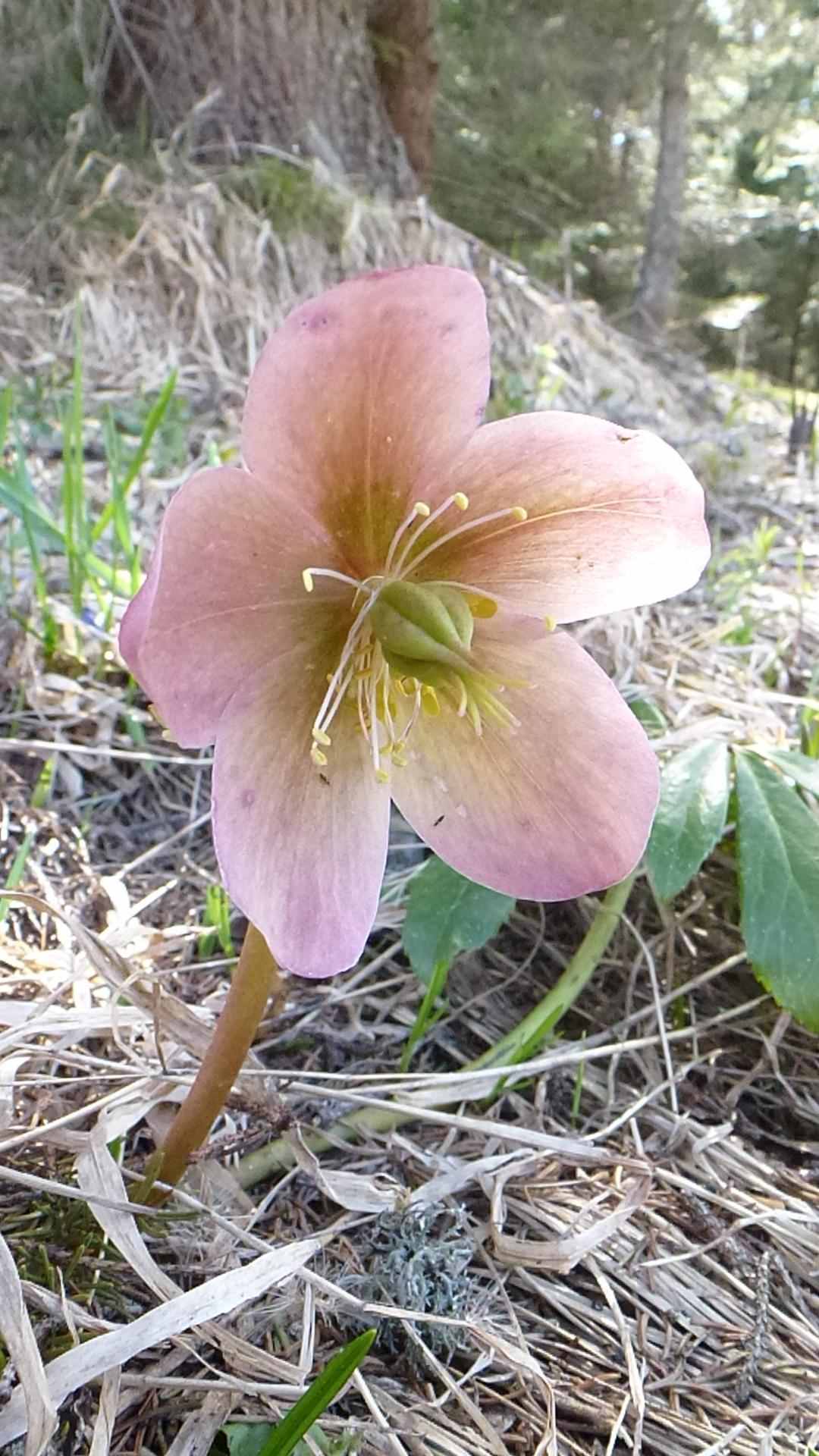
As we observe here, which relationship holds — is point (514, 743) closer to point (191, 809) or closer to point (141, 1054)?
point (141, 1054)

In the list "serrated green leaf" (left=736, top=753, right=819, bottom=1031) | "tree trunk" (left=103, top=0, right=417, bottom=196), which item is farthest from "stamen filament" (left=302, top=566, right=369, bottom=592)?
"tree trunk" (left=103, top=0, right=417, bottom=196)

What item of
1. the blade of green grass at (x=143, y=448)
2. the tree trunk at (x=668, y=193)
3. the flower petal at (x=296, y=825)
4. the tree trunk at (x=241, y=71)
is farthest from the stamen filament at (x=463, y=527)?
the tree trunk at (x=668, y=193)

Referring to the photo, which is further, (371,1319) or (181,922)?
(181,922)

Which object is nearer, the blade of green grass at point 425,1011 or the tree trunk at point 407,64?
the blade of green grass at point 425,1011

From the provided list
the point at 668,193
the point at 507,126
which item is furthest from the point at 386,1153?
the point at 507,126

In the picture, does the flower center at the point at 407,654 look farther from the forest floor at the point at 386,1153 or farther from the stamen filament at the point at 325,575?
the forest floor at the point at 386,1153

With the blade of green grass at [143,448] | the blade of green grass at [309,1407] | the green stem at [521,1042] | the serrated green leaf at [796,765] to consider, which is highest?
the blade of green grass at [143,448]

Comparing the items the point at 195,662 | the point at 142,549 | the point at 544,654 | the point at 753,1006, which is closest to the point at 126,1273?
the point at 195,662
